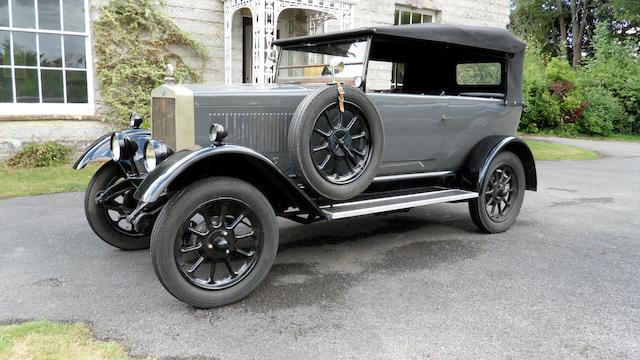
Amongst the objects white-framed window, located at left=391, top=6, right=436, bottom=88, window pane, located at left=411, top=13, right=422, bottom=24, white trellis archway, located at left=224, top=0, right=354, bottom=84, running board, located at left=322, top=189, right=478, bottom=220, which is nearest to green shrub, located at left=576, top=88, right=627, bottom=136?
white-framed window, located at left=391, top=6, right=436, bottom=88

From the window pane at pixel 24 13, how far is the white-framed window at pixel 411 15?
7703 mm

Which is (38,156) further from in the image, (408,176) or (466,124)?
(466,124)

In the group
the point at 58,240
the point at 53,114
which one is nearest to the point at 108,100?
the point at 53,114

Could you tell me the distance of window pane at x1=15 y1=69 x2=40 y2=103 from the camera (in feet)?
26.4

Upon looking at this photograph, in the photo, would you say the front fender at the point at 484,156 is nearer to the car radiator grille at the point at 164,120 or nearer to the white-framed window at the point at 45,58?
the car radiator grille at the point at 164,120

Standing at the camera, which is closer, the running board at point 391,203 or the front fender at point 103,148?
the running board at point 391,203

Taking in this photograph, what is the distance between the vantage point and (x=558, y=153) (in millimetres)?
11875

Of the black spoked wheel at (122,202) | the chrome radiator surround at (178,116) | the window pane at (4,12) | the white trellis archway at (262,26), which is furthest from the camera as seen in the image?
the white trellis archway at (262,26)

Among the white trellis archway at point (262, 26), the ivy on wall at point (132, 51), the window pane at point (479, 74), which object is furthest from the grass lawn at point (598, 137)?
the window pane at point (479, 74)

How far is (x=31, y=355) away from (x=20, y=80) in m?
6.93

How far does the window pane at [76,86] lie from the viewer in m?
8.45

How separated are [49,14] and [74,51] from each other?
0.65 m

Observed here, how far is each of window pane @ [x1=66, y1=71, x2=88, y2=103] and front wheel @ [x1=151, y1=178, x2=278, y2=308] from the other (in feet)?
20.7

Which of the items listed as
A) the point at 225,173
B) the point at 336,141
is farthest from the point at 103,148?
the point at 336,141
